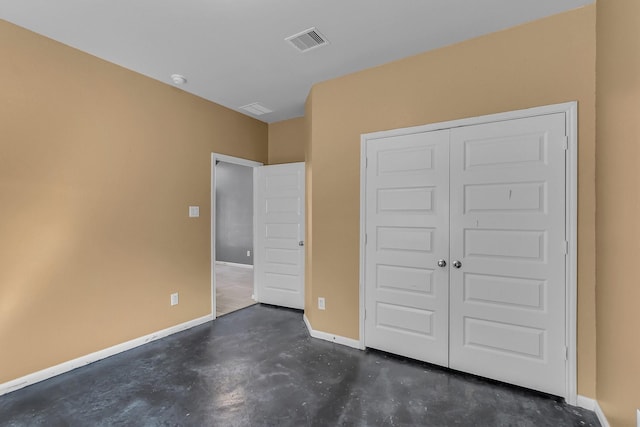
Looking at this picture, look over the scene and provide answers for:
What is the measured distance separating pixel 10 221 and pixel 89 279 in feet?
2.35

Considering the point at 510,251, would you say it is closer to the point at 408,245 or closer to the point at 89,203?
the point at 408,245

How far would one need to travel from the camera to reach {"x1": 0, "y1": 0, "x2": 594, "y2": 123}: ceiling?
1.92 m

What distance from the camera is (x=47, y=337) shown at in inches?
90.2

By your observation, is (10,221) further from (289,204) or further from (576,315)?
(576,315)

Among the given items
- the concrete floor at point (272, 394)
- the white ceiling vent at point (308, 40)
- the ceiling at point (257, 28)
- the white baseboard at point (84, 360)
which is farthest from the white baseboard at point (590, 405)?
the white baseboard at point (84, 360)

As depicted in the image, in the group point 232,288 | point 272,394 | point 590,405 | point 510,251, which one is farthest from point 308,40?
point 232,288

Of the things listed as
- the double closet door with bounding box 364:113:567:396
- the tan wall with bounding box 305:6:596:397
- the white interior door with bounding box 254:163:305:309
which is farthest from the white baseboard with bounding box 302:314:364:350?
the white interior door with bounding box 254:163:305:309

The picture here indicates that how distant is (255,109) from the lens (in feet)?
12.4

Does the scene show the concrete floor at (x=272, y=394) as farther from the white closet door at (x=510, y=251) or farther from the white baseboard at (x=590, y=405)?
the white closet door at (x=510, y=251)

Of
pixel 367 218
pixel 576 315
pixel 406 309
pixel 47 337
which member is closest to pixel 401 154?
pixel 367 218

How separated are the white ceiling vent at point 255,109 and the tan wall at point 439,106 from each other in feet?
3.19

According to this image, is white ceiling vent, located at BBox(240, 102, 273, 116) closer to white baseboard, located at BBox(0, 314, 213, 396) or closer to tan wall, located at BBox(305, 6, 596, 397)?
tan wall, located at BBox(305, 6, 596, 397)

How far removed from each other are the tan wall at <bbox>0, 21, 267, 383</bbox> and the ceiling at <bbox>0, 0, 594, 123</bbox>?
0.32 m

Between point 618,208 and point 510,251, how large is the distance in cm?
71
